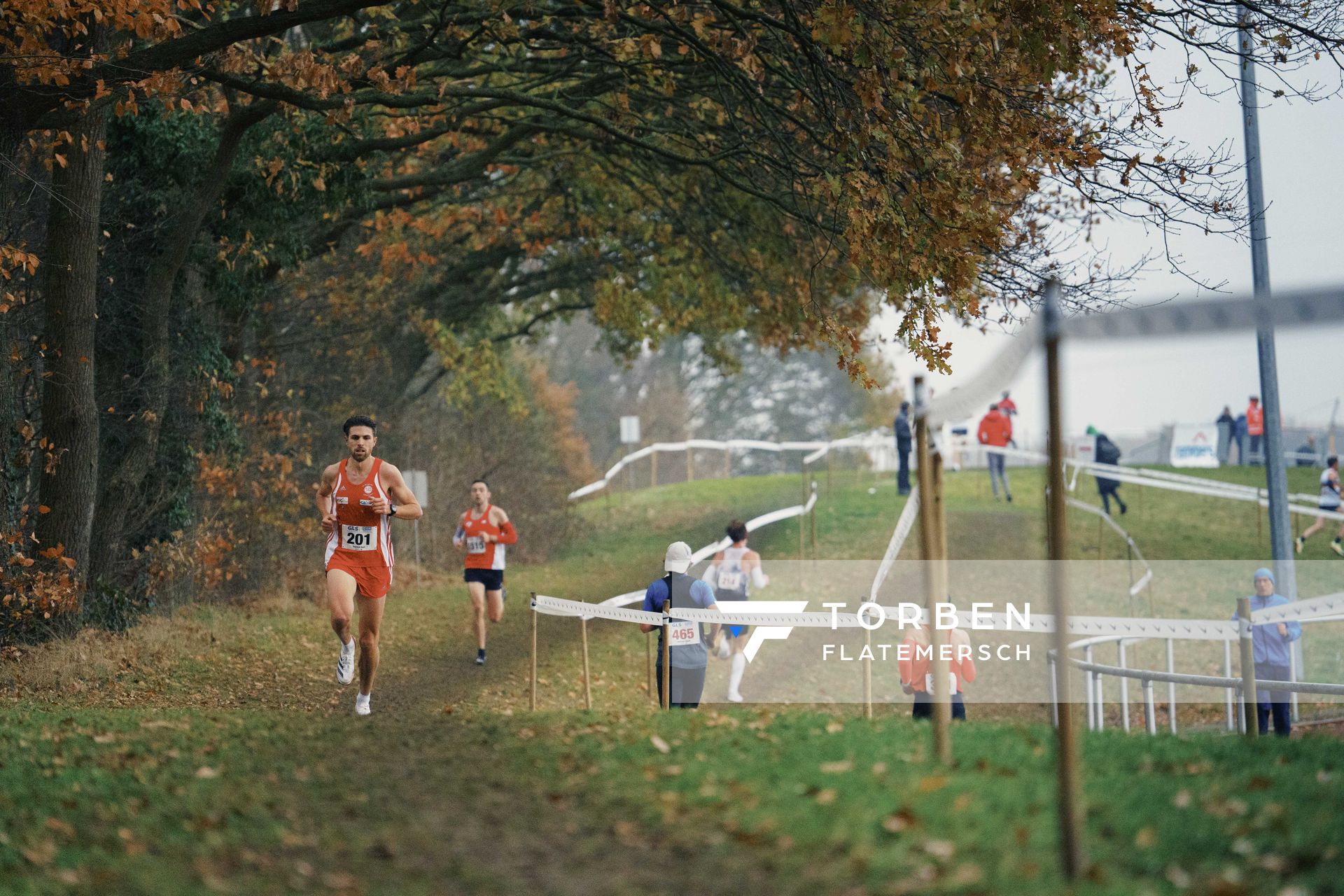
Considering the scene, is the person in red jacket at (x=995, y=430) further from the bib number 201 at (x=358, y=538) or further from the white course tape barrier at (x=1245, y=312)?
the white course tape barrier at (x=1245, y=312)

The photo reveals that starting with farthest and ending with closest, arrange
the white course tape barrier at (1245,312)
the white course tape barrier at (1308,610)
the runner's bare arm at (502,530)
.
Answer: the runner's bare arm at (502,530) → the white course tape barrier at (1308,610) → the white course tape barrier at (1245,312)

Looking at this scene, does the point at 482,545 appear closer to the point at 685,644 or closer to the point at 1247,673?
the point at 685,644

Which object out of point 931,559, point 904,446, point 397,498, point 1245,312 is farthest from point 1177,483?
point 1245,312

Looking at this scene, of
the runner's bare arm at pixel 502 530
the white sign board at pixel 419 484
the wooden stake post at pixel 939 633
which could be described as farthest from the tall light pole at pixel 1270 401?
the white sign board at pixel 419 484

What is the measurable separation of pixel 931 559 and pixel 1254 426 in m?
32.3

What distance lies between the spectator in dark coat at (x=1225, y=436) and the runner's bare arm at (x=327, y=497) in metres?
31.0

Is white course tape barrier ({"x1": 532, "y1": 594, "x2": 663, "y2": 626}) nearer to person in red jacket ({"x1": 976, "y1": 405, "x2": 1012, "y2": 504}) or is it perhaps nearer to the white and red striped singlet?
the white and red striped singlet

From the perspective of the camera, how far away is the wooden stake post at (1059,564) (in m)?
4.62

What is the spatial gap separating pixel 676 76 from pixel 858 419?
59470 mm

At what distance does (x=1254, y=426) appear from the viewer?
35062 millimetres

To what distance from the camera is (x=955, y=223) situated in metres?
11.4

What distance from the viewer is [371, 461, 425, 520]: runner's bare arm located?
33.8 ft

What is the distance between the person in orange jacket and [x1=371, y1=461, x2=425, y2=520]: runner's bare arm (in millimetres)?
4201

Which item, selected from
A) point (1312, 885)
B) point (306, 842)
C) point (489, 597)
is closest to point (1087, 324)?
point (1312, 885)
